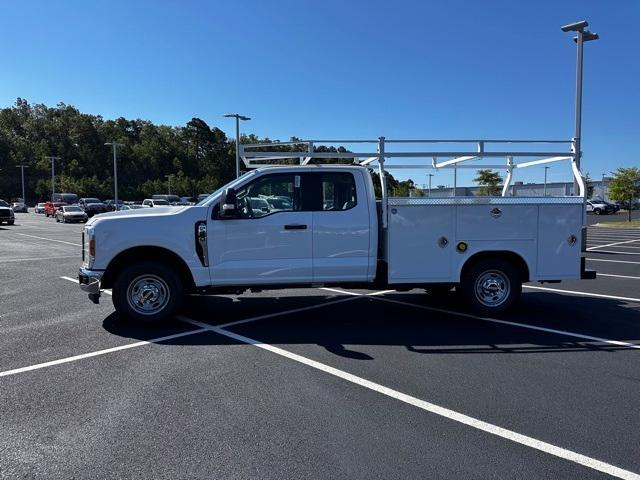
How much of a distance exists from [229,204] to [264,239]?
0.66m

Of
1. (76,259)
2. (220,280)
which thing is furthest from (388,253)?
(76,259)

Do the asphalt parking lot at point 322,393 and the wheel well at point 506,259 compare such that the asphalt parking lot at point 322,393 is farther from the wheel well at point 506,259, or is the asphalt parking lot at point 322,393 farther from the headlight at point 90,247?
the headlight at point 90,247

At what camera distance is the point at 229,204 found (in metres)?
6.79

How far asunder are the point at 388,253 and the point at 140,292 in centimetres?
344

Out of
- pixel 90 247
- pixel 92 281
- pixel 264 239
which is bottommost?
pixel 92 281

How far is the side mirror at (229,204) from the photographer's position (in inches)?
266

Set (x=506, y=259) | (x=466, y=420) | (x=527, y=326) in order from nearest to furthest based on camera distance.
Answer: (x=466, y=420)
(x=527, y=326)
(x=506, y=259)

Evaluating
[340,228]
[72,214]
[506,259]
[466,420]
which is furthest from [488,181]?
[72,214]

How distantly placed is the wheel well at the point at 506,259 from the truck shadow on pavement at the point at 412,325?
67 cm

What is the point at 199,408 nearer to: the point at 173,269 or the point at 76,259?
the point at 173,269

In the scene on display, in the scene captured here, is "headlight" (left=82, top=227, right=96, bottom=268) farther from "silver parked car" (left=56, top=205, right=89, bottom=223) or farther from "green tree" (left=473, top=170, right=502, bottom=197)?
"silver parked car" (left=56, top=205, right=89, bottom=223)

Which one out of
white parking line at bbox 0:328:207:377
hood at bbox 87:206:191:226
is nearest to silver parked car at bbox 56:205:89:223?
hood at bbox 87:206:191:226

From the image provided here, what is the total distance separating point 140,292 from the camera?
276 inches

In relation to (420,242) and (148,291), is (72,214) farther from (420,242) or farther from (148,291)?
(420,242)
